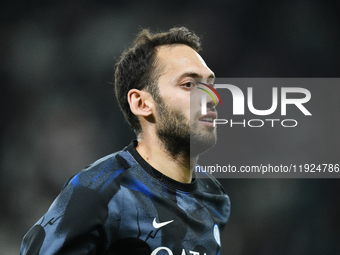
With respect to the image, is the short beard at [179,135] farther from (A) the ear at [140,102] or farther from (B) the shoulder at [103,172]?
(B) the shoulder at [103,172]

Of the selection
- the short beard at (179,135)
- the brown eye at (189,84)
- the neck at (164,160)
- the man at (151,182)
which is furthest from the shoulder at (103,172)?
the brown eye at (189,84)

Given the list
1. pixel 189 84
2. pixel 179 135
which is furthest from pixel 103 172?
pixel 189 84

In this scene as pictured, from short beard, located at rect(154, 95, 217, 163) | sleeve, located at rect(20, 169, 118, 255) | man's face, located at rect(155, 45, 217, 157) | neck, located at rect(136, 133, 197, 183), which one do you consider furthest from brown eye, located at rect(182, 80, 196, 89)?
sleeve, located at rect(20, 169, 118, 255)

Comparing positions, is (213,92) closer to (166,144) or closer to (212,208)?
(166,144)

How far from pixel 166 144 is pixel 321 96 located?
129 inches

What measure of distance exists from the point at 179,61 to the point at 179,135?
463 millimetres

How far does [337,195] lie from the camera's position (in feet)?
14.2

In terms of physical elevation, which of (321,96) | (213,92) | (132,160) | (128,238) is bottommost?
(128,238)

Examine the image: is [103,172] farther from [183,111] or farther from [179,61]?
[179,61]

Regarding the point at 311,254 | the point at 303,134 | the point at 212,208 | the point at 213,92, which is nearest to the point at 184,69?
the point at 213,92

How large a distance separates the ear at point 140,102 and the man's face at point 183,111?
7 cm

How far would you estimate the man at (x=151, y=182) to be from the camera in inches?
55.5

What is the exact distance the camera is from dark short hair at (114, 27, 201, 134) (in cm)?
194

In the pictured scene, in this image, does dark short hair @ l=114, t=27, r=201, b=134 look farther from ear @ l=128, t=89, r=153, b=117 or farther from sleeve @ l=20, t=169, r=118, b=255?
sleeve @ l=20, t=169, r=118, b=255
